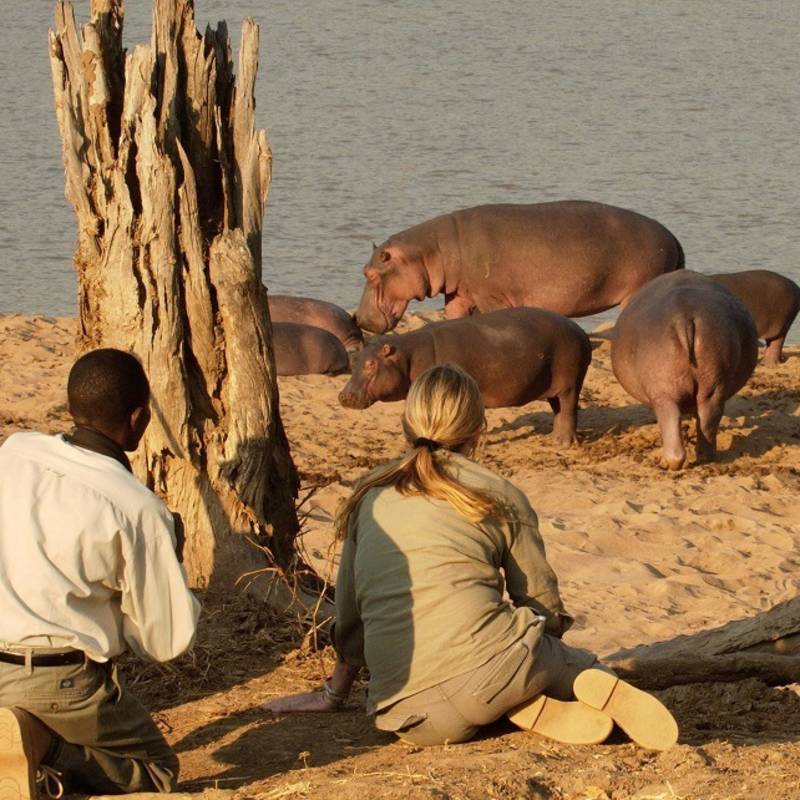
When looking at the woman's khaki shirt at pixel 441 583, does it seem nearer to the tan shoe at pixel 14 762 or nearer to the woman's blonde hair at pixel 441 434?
the woman's blonde hair at pixel 441 434

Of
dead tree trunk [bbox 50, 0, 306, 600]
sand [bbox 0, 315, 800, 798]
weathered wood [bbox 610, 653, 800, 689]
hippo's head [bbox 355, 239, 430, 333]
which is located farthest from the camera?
hippo's head [bbox 355, 239, 430, 333]

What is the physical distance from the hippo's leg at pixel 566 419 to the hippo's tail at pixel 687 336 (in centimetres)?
94

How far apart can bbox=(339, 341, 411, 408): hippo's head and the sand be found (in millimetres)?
162

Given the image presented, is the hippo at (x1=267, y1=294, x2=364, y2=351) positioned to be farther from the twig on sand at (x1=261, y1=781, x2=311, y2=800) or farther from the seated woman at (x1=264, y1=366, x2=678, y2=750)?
the twig on sand at (x1=261, y1=781, x2=311, y2=800)

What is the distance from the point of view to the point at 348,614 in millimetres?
4820

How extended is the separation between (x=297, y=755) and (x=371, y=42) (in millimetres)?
25131

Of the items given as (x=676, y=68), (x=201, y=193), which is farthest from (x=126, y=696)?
(x=676, y=68)

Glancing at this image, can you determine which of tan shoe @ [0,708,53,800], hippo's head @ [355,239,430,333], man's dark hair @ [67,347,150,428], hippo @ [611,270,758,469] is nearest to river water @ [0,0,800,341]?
hippo's head @ [355,239,430,333]

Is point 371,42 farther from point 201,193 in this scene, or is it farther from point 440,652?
point 440,652

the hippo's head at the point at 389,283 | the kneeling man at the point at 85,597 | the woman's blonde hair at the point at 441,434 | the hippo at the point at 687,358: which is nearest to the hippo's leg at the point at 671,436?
the hippo at the point at 687,358

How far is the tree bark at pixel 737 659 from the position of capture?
5.21 meters

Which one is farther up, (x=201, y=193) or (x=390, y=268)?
(x=201, y=193)

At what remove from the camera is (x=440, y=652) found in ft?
14.7

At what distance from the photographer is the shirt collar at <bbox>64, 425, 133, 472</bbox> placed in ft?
13.6
